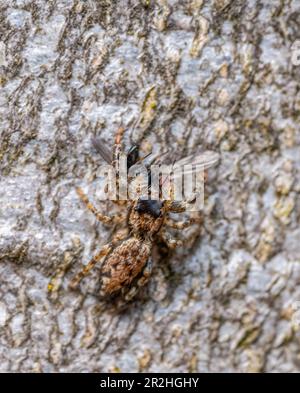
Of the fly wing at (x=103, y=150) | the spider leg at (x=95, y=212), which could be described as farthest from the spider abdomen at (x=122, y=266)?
the fly wing at (x=103, y=150)

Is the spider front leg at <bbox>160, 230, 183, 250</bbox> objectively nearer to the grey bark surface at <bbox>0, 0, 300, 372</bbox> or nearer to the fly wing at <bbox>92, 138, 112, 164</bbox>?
the grey bark surface at <bbox>0, 0, 300, 372</bbox>

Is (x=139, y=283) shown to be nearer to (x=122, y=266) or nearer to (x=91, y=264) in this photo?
(x=122, y=266)

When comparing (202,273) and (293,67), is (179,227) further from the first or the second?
(293,67)

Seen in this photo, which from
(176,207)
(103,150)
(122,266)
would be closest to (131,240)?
(122,266)

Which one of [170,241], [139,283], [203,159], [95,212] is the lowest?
[139,283]

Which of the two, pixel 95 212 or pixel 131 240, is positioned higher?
pixel 95 212

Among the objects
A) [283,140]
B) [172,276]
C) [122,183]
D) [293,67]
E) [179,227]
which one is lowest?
[172,276]
